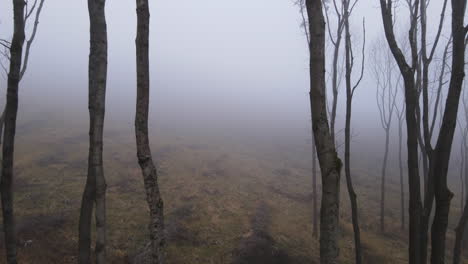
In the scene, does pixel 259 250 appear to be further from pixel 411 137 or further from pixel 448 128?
pixel 448 128

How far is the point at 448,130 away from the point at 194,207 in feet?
37.9

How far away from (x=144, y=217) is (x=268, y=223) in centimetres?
539

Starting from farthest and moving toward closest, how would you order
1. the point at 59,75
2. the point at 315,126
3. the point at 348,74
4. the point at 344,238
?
the point at 59,75 < the point at 344,238 < the point at 348,74 < the point at 315,126

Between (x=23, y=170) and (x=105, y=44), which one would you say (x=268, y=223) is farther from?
(x=23, y=170)

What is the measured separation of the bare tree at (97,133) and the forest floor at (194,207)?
14.5 feet

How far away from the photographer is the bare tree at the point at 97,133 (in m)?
3.99

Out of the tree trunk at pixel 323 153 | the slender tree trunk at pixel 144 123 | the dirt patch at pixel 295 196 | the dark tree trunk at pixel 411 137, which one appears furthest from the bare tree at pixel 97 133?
the dirt patch at pixel 295 196

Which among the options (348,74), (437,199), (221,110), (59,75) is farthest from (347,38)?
(59,75)

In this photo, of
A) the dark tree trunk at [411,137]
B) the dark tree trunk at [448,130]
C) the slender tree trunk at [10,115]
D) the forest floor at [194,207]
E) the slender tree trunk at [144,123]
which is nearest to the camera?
the slender tree trunk at [144,123]

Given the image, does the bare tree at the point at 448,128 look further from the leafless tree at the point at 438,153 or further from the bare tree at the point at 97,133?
the bare tree at the point at 97,133

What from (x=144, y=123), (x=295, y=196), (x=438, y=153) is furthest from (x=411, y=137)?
(x=295, y=196)

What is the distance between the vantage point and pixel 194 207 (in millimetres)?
13492

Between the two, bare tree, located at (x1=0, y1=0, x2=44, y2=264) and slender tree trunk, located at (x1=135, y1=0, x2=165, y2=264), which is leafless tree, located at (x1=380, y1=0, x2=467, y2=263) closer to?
slender tree trunk, located at (x1=135, y1=0, x2=165, y2=264)

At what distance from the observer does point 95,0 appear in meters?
4.25
